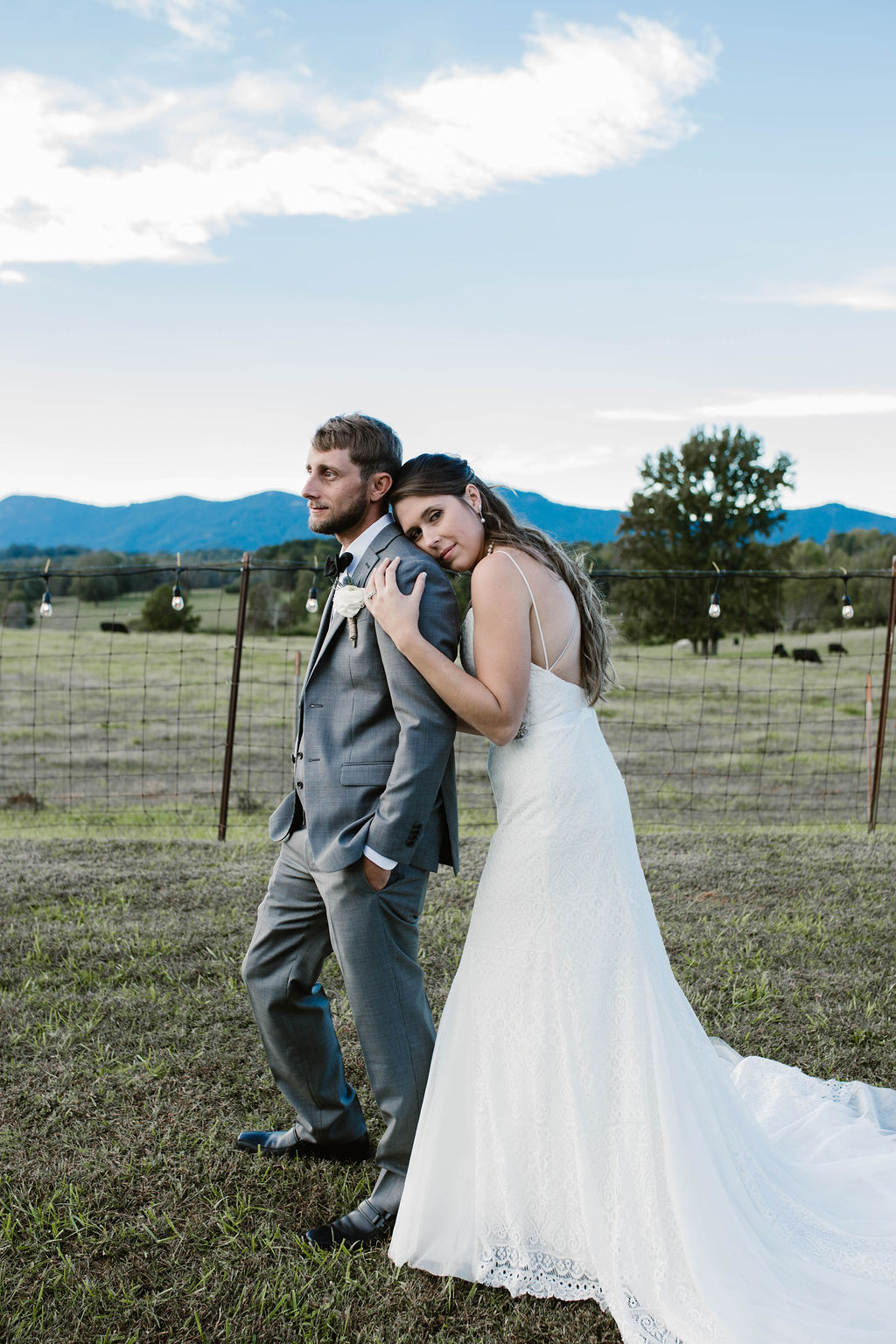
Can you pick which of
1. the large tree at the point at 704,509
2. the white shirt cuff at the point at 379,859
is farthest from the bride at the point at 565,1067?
the large tree at the point at 704,509

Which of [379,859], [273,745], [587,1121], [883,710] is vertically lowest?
[273,745]

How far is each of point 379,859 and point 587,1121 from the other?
794mm

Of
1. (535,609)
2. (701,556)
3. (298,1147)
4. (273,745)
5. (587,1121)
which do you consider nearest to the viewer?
(587,1121)

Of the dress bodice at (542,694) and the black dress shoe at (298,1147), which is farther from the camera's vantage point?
the black dress shoe at (298,1147)

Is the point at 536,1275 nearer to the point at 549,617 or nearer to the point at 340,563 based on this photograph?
the point at 549,617

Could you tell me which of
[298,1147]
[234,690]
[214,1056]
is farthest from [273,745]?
[298,1147]

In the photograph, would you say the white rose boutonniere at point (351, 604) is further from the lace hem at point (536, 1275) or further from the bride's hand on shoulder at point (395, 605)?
the lace hem at point (536, 1275)

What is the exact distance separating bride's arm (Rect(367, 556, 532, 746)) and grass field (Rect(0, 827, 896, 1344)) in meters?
1.42

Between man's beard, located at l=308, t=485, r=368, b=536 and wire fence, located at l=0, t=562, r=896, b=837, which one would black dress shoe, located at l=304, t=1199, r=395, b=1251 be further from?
man's beard, located at l=308, t=485, r=368, b=536

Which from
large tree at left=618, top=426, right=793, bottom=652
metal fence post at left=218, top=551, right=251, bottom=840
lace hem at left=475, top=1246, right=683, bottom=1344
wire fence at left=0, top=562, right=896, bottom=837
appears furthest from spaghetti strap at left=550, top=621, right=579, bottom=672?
large tree at left=618, top=426, right=793, bottom=652

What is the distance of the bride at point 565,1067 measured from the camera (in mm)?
2426

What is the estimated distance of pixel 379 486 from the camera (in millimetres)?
2750

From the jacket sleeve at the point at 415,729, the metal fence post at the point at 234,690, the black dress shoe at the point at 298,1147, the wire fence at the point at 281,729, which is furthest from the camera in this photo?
the wire fence at the point at 281,729

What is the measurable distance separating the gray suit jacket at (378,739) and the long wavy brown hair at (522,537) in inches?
6.2
